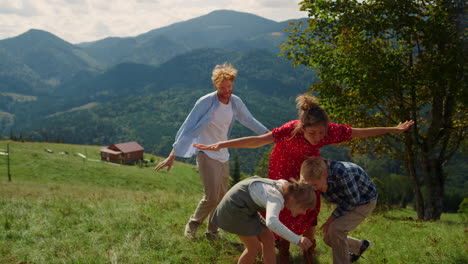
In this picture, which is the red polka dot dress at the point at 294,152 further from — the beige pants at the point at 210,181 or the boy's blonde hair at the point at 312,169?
the beige pants at the point at 210,181

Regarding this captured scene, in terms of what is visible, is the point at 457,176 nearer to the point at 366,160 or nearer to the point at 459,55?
the point at 366,160

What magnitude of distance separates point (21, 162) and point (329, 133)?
62521mm

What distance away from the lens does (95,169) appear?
60.1 meters

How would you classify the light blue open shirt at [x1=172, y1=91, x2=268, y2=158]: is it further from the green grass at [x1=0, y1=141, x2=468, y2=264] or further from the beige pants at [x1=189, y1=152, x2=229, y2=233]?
the green grass at [x1=0, y1=141, x2=468, y2=264]

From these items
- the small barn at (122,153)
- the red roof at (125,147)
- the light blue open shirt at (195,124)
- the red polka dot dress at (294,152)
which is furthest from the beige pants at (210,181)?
the red roof at (125,147)

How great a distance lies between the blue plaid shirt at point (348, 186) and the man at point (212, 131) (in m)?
1.96

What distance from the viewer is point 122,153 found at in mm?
104312

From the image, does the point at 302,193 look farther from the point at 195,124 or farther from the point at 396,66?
the point at 396,66

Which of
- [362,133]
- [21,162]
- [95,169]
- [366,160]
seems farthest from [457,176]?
[362,133]

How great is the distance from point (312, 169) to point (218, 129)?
2.51m

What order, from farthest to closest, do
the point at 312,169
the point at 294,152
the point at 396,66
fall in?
the point at 396,66 → the point at 294,152 → the point at 312,169

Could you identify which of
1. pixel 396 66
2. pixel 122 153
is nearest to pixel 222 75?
pixel 396 66

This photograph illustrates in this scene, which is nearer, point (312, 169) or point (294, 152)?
point (312, 169)

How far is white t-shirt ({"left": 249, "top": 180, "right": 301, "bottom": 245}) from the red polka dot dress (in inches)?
25.1
